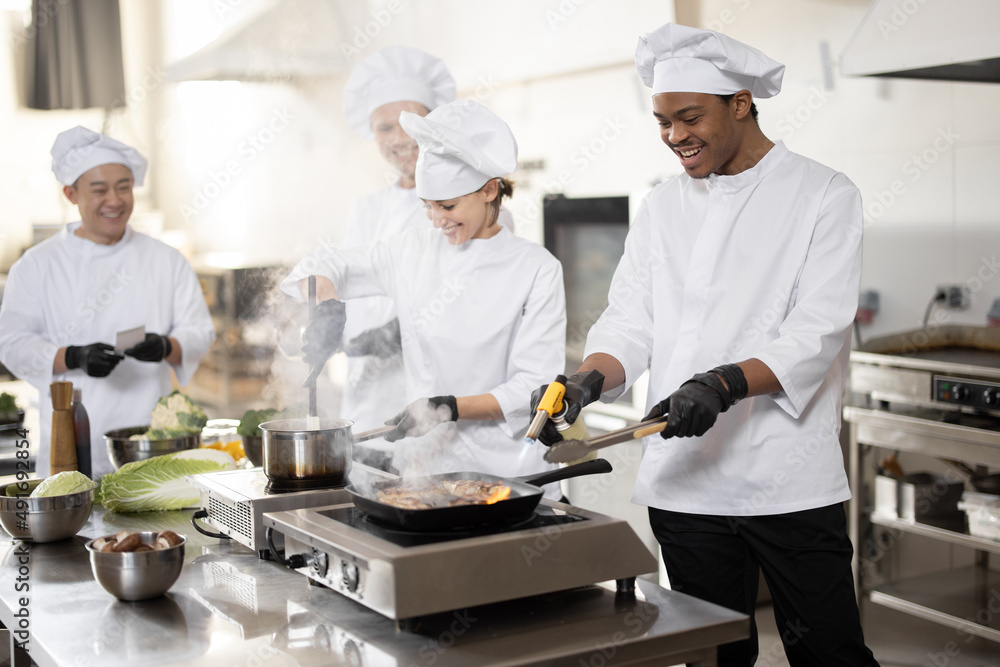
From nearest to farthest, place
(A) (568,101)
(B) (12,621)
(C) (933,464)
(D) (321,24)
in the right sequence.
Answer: (B) (12,621) < (C) (933,464) < (A) (568,101) < (D) (321,24)

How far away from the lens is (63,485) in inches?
79.6

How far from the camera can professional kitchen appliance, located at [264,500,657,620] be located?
1.29 m

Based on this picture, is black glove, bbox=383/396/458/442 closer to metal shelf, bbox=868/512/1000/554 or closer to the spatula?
the spatula

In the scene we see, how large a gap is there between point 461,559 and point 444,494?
0.22 m

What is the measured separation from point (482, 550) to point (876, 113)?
10.3 ft

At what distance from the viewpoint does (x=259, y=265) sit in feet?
24.5

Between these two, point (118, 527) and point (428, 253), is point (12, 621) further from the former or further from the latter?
point (428, 253)

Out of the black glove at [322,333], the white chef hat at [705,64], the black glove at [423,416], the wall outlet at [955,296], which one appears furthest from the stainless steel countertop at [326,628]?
the wall outlet at [955,296]

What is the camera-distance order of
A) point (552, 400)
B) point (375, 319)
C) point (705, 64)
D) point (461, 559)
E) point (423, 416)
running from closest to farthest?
1. point (461, 559)
2. point (552, 400)
3. point (705, 64)
4. point (423, 416)
5. point (375, 319)

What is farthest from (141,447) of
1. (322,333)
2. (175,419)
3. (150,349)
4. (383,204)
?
(383,204)

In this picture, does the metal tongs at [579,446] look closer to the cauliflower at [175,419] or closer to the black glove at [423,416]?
the black glove at [423,416]

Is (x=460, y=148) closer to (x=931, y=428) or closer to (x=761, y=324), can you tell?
(x=761, y=324)

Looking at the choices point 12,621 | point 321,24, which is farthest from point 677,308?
point 321,24

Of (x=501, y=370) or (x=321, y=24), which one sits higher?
(x=321, y=24)
